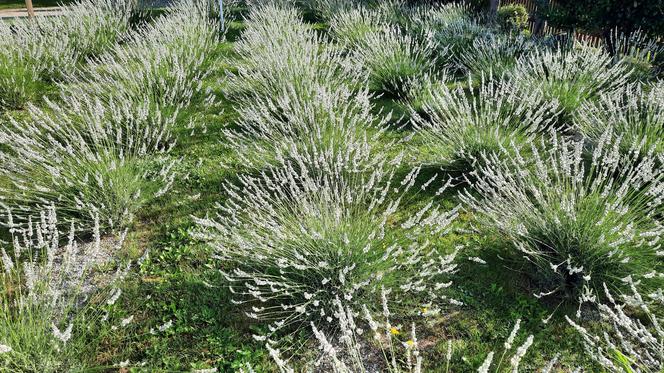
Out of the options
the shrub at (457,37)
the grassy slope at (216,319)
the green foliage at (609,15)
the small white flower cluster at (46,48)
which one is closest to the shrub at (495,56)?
the shrub at (457,37)

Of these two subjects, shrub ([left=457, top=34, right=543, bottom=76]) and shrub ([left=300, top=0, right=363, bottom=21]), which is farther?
shrub ([left=300, top=0, right=363, bottom=21])

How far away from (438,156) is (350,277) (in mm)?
1809

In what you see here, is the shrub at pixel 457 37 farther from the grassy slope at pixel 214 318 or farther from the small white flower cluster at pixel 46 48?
the small white flower cluster at pixel 46 48

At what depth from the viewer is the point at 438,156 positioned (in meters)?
3.88

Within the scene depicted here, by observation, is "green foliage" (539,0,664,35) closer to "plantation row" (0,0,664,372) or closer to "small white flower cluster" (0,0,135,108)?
"plantation row" (0,0,664,372)

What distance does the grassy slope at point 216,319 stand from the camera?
7.58 feet

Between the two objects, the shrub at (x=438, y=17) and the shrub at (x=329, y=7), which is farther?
the shrub at (x=329, y=7)

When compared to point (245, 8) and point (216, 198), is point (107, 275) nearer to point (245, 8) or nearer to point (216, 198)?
point (216, 198)

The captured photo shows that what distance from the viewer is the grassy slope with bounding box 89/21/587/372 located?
231 cm

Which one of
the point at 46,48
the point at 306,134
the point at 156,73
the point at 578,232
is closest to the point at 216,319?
the point at 306,134

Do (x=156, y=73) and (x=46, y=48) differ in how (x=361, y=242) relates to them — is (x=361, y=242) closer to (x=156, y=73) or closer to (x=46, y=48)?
(x=156, y=73)

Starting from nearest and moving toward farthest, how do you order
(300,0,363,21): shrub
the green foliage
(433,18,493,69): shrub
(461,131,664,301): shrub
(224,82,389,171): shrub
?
(461,131,664,301): shrub
(224,82,389,171): shrub
the green foliage
(433,18,493,69): shrub
(300,0,363,21): shrub

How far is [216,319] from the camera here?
8.38 ft

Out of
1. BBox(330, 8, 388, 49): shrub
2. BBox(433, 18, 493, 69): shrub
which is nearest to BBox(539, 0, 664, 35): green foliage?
BBox(433, 18, 493, 69): shrub
